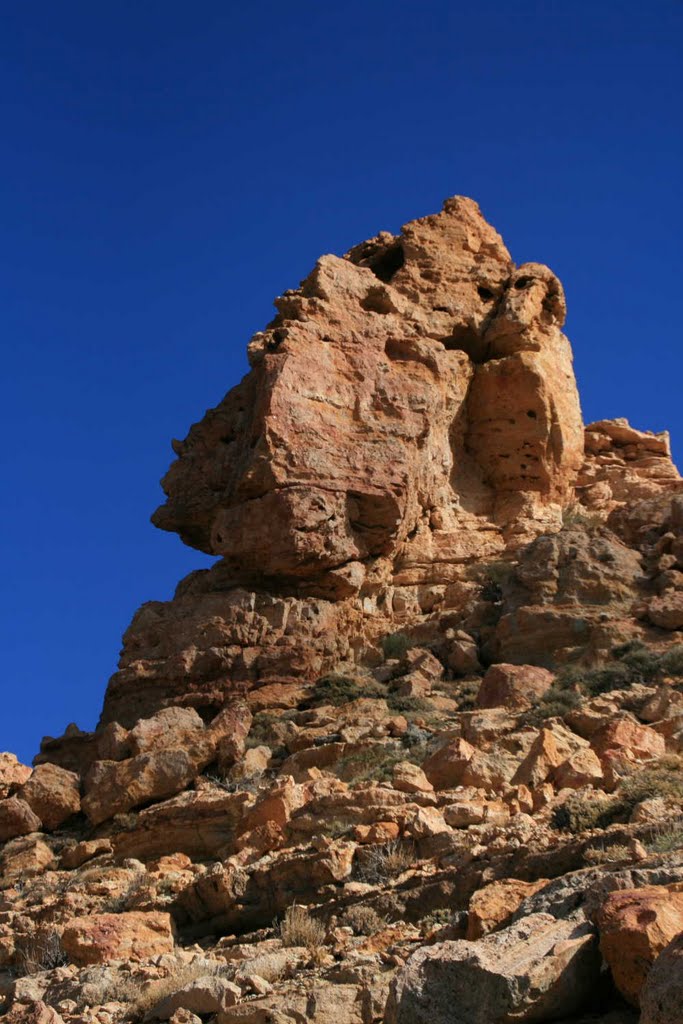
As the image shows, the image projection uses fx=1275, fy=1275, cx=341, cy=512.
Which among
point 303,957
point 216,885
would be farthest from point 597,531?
point 303,957

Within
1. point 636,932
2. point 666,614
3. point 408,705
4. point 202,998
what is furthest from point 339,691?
point 636,932

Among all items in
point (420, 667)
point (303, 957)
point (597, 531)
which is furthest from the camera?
point (597, 531)

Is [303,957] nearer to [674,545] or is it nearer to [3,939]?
[3,939]

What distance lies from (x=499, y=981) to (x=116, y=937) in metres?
5.22

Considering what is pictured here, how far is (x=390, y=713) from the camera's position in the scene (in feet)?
56.0

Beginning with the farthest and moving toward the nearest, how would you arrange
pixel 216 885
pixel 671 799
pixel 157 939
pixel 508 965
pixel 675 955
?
1. pixel 216 885
2. pixel 157 939
3. pixel 671 799
4. pixel 508 965
5. pixel 675 955

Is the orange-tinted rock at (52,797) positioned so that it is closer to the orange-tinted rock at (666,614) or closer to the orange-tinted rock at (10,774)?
the orange-tinted rock at (10,774)

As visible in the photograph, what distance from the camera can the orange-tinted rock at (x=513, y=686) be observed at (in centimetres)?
1579

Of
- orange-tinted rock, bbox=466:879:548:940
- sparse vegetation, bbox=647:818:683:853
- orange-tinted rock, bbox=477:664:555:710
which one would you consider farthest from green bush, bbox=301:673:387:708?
orange-tinted rock, bbox=466:879:548:940

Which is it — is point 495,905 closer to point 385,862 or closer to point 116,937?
point 385,862

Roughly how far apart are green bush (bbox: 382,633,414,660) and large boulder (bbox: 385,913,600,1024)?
14.6m

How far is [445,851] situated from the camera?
9477mm

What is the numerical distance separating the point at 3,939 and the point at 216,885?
7.21ft

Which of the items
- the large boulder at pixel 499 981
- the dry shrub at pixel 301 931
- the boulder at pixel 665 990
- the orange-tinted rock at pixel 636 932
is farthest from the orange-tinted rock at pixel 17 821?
the boulder at pixel 665 990
